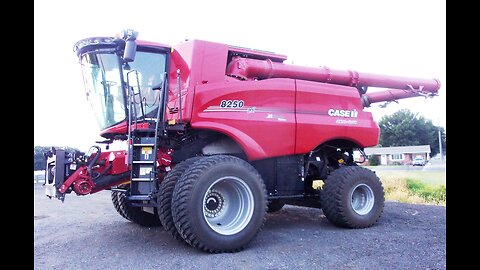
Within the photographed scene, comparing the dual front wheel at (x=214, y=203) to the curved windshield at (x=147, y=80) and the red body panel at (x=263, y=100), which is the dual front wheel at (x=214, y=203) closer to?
the red body panel at (x=263, y=100)

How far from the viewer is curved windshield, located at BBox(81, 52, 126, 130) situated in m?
6.66

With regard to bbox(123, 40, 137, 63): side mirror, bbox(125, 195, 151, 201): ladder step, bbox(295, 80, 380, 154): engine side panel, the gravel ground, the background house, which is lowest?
the background house

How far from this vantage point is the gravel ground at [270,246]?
504cm

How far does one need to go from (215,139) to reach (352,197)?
2728 millimetres

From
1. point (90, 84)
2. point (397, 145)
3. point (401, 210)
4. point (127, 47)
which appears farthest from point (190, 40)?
point (397, 145)

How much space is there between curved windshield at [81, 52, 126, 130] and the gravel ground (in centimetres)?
190

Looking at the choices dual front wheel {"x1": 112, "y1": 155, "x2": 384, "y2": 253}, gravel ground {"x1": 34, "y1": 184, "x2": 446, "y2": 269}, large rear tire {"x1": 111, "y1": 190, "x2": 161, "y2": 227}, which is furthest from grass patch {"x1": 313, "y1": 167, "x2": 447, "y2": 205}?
large rear tire {"x1": 111, "y1": 190, "x2": 161, "y2": 227}

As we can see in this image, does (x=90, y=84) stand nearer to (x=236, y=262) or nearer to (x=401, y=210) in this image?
(x=236, y=262)

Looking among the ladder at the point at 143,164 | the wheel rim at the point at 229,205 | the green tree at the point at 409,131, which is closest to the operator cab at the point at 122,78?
the ladder at the point at 143,164

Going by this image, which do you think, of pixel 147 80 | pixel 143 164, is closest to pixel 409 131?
pixel 147 80

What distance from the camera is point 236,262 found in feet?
16.9

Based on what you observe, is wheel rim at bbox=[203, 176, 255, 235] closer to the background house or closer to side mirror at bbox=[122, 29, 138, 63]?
side mirror at bbox=[122, 29, 138, 63]

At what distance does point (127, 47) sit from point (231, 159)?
2.07m

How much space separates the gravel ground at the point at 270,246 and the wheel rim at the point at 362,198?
1.26 feet
